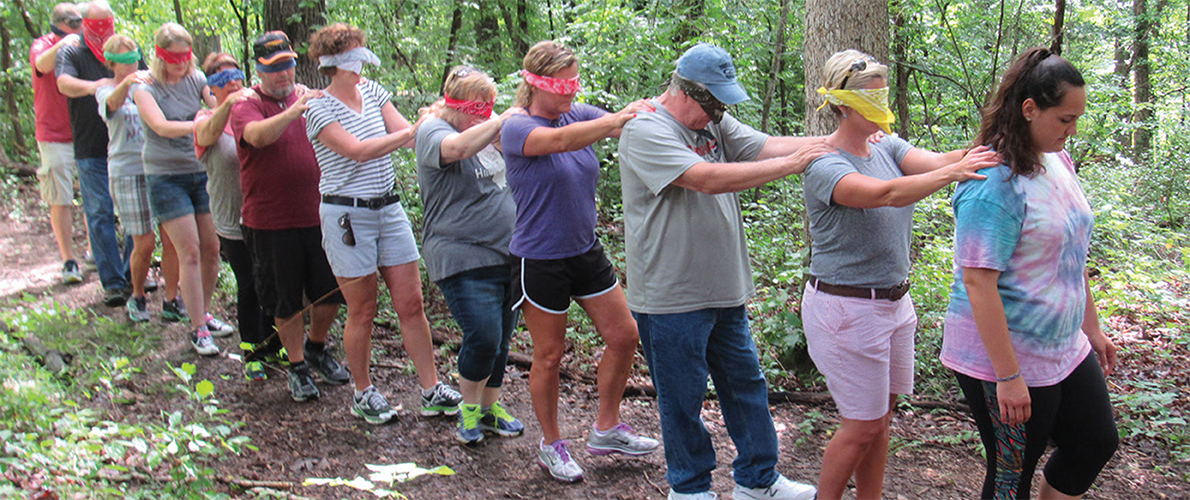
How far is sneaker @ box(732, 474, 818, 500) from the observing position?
3.58 metres

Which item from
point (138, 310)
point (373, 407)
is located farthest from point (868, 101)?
point (138, 310)

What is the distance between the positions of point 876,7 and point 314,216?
3.57 meters

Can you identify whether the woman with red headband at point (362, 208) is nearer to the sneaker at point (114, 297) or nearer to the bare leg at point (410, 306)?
the bare leg at point (410, 306)

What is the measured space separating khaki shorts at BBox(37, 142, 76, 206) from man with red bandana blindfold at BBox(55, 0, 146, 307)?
0.55m

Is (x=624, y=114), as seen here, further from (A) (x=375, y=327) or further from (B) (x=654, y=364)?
(A) (x=375, y=327)

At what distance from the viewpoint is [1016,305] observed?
108 inches

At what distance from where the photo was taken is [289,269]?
194 inches

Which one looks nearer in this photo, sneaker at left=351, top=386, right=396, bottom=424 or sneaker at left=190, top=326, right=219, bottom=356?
sneaker at left=351, top=386, right=396, bottom=424

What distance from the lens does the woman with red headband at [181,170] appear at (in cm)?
539

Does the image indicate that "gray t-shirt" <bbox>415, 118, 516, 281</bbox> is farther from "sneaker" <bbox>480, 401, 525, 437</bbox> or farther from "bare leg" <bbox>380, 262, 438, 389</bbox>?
"sneaker" <bbox>480, 401, 525, 437</bbox>

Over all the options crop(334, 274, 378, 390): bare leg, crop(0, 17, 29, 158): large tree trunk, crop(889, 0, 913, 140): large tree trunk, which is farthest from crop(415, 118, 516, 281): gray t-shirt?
crop(0, 17, 29, 158): large tree trunk

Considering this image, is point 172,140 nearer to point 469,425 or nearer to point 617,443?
point 469,425

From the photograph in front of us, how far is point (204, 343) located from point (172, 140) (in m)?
1.39

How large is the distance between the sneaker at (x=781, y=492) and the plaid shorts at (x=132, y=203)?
4800 millimetres
